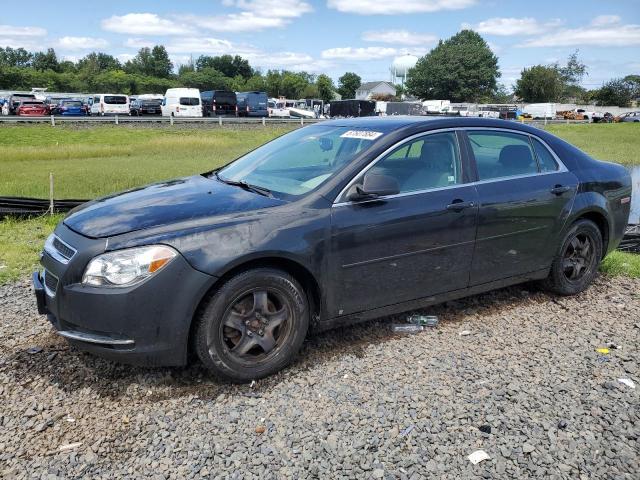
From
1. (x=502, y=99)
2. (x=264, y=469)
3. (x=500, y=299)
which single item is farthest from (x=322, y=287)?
(x=502, y=99)

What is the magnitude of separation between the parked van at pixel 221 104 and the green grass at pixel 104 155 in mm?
13220

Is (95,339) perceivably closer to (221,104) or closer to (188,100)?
(188,100)

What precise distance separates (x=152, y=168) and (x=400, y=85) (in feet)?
397

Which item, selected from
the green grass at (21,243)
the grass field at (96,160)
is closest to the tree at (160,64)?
the grass field at (96,160)

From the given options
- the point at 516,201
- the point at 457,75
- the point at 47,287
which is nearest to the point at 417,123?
the point at 516,201

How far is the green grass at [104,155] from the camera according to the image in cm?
1278

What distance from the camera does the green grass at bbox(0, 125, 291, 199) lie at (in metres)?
12.8

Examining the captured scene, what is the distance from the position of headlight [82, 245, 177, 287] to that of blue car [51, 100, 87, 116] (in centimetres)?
4265

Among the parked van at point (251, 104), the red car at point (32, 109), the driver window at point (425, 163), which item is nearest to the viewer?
the driver window at point (425, 163)

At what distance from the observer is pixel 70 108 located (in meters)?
41.4

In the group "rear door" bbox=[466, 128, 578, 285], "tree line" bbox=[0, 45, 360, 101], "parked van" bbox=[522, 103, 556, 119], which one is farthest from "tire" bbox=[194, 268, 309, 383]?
"tree line" bbox=[0, 45, 360, 101]

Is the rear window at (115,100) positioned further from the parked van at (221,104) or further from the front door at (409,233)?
the front door at (409,233)

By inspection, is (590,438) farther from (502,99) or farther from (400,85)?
(400,85)

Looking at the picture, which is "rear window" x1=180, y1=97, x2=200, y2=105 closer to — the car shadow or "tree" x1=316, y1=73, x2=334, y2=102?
the car shadow
